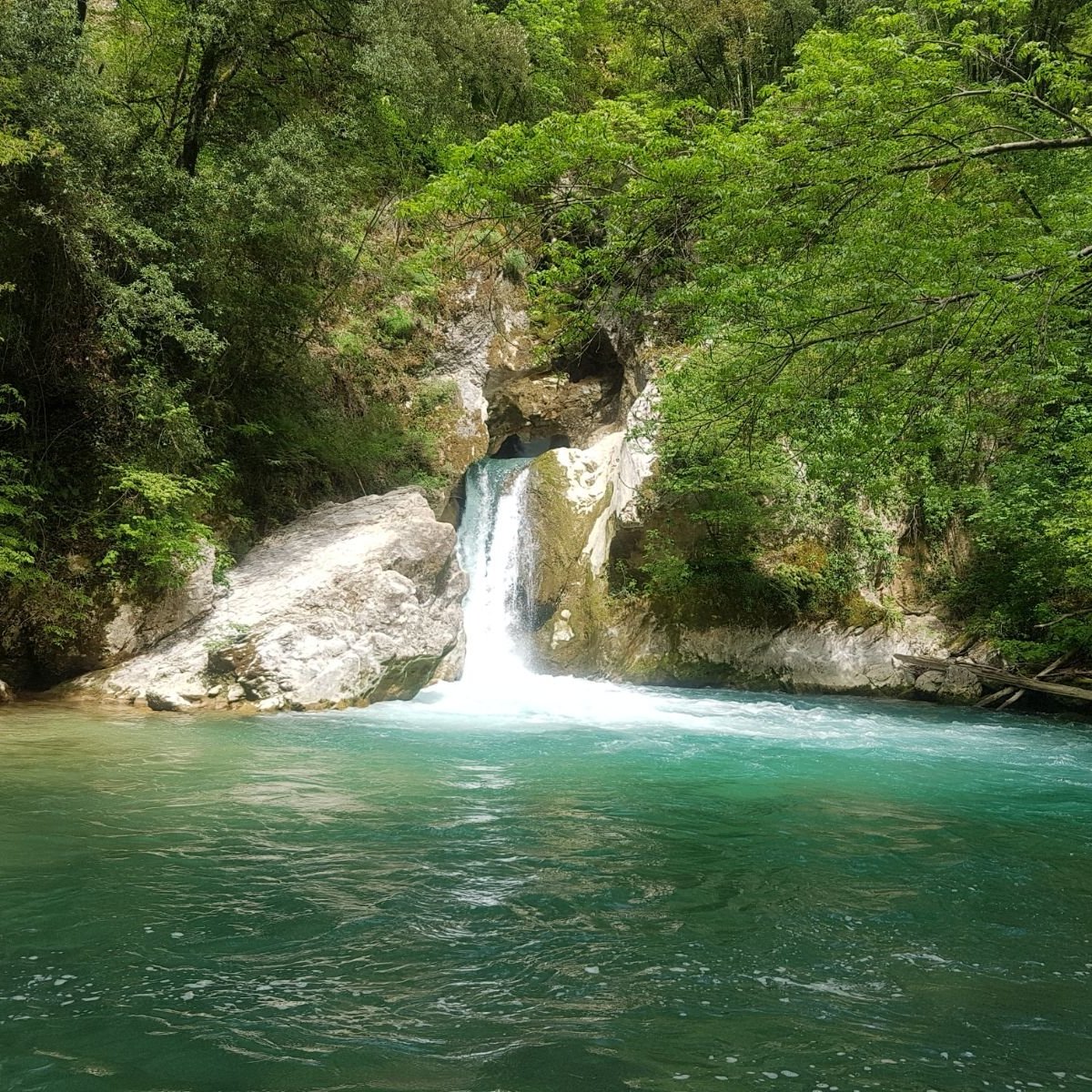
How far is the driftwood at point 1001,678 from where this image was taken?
42.0 feet

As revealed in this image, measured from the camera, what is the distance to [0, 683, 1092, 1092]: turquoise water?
9.78 ft

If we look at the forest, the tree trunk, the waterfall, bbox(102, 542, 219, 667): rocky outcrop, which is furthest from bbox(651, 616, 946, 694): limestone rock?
the tree trunk

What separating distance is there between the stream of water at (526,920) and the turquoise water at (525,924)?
2cm

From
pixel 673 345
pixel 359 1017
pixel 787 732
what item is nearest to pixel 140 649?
pixel 787 732

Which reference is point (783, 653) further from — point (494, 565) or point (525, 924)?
point (525, 924)

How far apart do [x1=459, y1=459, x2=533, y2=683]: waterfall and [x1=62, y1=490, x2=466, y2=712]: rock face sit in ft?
5.73

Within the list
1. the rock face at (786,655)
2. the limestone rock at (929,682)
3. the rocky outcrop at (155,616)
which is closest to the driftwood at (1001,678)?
the limestone rock at (929,682)

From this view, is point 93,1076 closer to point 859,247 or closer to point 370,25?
point 859,247

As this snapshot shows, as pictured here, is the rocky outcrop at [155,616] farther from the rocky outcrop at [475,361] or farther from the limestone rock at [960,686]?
the limestone rock at [960,686]

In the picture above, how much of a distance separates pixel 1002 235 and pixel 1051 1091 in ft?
18.3

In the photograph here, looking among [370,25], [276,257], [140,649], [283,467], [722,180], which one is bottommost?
[140,649]

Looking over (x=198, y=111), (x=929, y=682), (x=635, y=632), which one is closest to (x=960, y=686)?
(x=929, y=682)

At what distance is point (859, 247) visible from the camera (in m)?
6.19

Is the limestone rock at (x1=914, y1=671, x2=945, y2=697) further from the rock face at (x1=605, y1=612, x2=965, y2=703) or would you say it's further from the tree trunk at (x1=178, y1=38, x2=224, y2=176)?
the tree trunk at (x1=178, y1=38, x2=224, y2=176)
